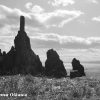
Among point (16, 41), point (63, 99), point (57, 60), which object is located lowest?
point (63, 99)

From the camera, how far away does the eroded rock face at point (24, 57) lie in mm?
132000

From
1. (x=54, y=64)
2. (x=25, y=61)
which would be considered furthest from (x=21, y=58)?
(x=54, y=64)

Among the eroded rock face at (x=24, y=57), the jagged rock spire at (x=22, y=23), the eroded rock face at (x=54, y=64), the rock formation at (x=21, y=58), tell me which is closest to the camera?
the eroded rock face at (x=54, y=64)

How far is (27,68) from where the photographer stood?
133m

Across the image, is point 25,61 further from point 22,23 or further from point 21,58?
point 22,23

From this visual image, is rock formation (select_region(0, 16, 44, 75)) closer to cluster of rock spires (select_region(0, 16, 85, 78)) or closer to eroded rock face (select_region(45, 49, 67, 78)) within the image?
cluster of rock spires (select_region(0, 16, 85, 78))

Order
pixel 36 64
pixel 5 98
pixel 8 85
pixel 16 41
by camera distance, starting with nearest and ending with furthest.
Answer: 1. pixel 5 98
2. pixel 8 85
3. pixel 36 64
4. pixel 16 41

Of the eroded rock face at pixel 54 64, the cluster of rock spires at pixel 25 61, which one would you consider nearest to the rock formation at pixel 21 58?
the cluster of rock spires at pixel 25 61

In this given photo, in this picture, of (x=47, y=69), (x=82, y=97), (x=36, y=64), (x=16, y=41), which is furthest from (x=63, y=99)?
(x=16, y=41)

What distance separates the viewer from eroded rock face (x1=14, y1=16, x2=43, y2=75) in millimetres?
132000

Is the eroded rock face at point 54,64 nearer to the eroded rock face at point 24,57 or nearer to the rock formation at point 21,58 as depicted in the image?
the rock formation at point 21,58

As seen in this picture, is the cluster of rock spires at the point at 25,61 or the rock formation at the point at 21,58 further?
the rock formation at the point at 21,58

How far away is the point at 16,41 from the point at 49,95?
424 ft

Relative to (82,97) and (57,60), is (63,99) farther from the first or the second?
(57,60)
